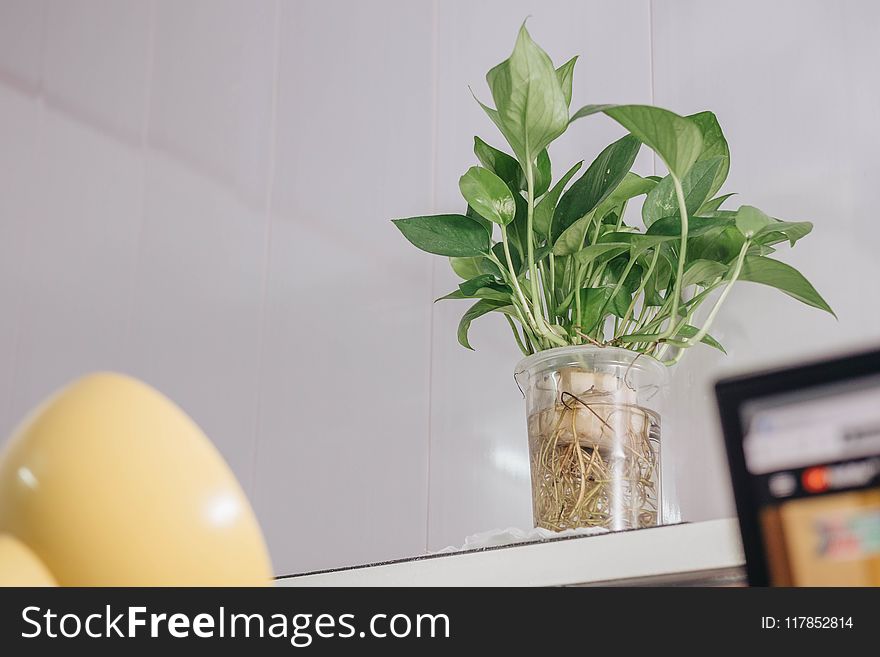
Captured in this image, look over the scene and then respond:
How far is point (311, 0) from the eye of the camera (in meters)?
1.51

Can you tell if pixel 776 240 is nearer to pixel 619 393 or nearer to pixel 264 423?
pixel 619 393

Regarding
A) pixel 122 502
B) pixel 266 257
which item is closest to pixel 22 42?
pixel 266 257

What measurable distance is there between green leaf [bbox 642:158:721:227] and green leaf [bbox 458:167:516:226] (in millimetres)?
114

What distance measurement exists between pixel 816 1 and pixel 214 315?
917mm

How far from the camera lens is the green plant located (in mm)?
750

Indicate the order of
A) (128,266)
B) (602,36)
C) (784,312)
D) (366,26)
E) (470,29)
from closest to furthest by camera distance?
(784,312) → (602,36) → (470,29) → (366,26) → (128,266)

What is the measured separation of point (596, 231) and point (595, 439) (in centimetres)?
18

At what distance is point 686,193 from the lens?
80 centimetres

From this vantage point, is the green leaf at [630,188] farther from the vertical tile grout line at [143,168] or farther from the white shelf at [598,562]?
the vertical tile grout line at [143,168]

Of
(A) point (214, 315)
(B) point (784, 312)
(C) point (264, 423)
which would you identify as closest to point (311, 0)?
(A) point (214, 315)

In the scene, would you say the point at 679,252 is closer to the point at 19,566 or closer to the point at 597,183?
the point at 597,183

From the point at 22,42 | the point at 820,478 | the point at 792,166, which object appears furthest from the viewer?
the point at 22,42

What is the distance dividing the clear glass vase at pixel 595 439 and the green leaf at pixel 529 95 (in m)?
0.17

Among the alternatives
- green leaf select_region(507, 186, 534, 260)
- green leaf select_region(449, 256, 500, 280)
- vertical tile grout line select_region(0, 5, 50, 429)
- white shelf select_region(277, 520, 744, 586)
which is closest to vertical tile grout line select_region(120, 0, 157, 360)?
vertical tile grout line select_region(0, 5, 50, 429)
